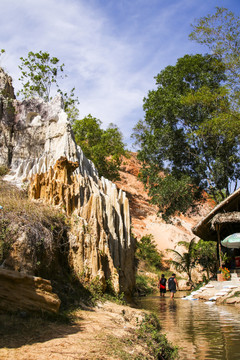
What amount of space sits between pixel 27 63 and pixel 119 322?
1090 inches

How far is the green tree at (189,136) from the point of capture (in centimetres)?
1858

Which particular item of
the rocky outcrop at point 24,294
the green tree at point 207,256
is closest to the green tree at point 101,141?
the green tree at point 207,256

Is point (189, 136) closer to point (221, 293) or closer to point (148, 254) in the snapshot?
point (221, 293)

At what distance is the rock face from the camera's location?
841 centimetres

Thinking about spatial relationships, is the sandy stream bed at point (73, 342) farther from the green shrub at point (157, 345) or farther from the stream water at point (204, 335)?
the stream water at point (204, 335)

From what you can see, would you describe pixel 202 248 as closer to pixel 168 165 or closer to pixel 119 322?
pixel 168 165

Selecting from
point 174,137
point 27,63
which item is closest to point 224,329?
point 174,137

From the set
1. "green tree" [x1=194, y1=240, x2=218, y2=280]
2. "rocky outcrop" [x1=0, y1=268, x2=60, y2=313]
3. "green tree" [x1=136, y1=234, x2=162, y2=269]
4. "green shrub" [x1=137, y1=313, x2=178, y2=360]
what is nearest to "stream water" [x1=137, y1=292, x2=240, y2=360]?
"green shrub" [x1=137, y1=313, x2=178, y2=360]

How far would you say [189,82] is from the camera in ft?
70.2

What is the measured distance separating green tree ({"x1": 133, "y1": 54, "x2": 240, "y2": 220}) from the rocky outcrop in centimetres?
1387

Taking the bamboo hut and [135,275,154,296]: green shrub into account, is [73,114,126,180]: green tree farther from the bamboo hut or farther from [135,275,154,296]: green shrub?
the bamboo hut

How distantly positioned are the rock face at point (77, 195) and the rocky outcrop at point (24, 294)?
101 inches

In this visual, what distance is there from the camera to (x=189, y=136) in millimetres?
19188

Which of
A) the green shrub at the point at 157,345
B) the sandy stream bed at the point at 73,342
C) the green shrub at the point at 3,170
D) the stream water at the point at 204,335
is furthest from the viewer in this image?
the green shrub at the point at 3,170
